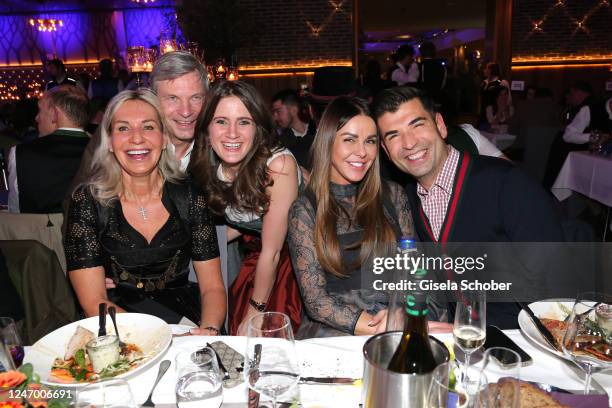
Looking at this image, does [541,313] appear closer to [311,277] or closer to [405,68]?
[311,277]

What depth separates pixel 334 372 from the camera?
1.23 meters

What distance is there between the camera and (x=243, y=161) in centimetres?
235

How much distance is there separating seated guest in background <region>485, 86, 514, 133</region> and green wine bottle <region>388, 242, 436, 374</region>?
8.07 m

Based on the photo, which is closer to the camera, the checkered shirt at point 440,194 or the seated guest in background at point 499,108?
the checkered shirt at point 440,194

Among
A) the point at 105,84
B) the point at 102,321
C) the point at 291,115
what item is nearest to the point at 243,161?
the point at 102,321

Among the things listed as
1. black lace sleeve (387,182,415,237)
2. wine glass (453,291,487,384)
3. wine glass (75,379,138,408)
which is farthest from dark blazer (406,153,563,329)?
wine glass (75,379,138,408)

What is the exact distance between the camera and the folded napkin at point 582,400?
1003mm

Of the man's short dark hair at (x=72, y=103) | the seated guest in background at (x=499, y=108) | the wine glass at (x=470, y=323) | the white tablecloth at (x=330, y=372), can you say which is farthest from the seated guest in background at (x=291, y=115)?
the seated guest in background at (x=499, y=108)

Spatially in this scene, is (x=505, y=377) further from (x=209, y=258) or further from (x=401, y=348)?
(x=209, y=258)

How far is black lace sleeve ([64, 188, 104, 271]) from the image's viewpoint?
2.00m

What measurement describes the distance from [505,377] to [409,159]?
1.35 meters

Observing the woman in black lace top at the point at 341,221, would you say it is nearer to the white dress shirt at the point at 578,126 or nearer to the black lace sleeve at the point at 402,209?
the black lace sleeve at the point at 402,209

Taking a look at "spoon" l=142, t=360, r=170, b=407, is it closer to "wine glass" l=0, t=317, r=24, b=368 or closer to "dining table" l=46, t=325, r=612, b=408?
"dining table" l=46, t=325, r=612, b=408

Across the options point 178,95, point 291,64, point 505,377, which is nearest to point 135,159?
point 178,95
